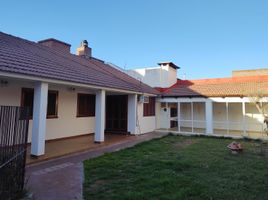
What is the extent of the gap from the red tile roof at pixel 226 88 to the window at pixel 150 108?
46.2 inches

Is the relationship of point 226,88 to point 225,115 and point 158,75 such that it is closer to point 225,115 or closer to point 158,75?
point 225,115

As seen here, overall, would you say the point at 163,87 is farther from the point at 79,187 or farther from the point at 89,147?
the point at 79,187

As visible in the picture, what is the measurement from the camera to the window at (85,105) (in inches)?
513

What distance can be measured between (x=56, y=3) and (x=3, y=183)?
39.1ft

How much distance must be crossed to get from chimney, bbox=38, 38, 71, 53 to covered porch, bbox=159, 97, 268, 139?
877 centimetres

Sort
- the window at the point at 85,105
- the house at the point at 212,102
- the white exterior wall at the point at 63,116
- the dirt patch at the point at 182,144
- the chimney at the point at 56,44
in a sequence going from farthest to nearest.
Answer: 1. the house at the point at 212,102
2. the chimney at the point at 56,44
3. the window at the point at 85,105
4. the dirt patch at the point at 182,144
5. the white exterior wall at the point at 63,116

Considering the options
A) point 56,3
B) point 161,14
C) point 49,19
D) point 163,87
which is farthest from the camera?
point 163,87

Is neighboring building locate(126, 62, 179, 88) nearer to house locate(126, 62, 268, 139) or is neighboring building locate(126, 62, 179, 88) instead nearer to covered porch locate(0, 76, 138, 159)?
house locate(126, 62, 268, 139)

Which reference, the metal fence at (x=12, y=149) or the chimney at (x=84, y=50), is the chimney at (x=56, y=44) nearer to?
the chimney at (x=84, y=50)

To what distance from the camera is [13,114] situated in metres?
3.80

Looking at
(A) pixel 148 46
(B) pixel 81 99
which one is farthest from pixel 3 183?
(A) pixel 148 46

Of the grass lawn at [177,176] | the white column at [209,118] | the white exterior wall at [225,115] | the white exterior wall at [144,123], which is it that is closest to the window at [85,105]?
the white exterior wall at [144,123]

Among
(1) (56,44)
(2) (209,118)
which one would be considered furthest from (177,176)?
(1) (56,44)

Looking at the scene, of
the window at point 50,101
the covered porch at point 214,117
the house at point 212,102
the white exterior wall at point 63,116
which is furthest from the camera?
the covered porch at point 214,117
